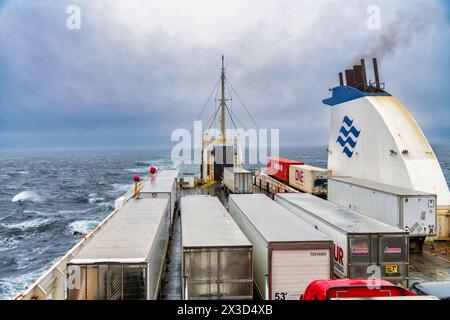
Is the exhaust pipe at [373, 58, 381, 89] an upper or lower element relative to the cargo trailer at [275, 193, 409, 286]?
upper

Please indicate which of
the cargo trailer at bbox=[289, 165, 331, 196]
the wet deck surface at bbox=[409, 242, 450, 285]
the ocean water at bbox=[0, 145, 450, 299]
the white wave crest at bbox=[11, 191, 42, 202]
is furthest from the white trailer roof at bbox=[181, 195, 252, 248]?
the white wave crest at bbox=[11, 191, 42, 202]

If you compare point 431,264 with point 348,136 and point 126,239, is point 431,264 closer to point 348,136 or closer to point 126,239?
point 348,136

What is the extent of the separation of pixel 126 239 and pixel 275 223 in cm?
522

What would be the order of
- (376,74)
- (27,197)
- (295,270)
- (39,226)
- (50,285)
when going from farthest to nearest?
(27,197) < (39,226) < (376,74) < (50,285) < (295,270)

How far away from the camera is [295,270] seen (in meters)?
9.69

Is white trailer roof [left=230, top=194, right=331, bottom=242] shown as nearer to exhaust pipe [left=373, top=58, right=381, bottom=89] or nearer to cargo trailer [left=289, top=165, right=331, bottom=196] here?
cargo trailer [left=289, top=165, right=331, bottom=196]

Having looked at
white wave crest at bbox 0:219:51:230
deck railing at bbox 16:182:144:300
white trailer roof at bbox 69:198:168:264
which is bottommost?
white wave crest at bbox 0:219:51:230

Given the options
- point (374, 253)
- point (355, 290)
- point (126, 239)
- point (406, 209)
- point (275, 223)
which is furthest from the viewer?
point (406, 209)

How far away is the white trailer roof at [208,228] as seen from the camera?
9844 millimetres

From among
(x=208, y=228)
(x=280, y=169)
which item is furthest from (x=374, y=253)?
(x=280, y=169)

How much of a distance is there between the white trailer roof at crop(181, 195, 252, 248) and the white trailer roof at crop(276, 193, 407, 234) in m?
3.81

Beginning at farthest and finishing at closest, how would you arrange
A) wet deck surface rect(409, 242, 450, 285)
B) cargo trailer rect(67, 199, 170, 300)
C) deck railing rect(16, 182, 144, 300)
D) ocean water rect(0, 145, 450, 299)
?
ocean water rect(0, 145, 450, 299) < wet deck surface rect(409, 242, 450, 285) < deck railing rect(16, 182, 144, 300) < cargo trailer rect(67, 199, 170, 300)

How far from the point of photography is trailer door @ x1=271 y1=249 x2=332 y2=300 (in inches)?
379
